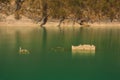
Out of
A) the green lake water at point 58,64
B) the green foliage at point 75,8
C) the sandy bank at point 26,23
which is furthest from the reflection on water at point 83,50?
the green foliage at point 75,8

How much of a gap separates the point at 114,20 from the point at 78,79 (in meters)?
99.5

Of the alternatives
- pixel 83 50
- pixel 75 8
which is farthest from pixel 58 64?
pixel 75 8

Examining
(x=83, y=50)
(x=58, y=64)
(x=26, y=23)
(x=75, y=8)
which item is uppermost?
(x=75, y=8)

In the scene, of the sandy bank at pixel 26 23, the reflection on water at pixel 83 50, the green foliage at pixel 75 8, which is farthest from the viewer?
the green foliage at pixel 75 8

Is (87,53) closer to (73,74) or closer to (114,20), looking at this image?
(73,74)

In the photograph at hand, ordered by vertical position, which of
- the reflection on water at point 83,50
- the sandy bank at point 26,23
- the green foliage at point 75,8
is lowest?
the sandy bank at point 26,23

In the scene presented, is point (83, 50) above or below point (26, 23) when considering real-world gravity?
above

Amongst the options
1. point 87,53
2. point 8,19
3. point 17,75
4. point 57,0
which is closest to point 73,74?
point 17,75

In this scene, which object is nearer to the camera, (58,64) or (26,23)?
(58,64)

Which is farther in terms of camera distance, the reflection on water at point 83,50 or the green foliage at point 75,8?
the green foliage at point 75,8

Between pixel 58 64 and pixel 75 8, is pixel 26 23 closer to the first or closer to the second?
pixel 75 8

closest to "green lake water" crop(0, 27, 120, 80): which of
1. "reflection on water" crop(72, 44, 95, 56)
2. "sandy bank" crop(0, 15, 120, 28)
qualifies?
"reflection on water" crop(72, 44, 95, 56)

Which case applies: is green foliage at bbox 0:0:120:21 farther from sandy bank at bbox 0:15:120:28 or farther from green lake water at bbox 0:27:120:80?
green lake water at bbox 0:27:120:80

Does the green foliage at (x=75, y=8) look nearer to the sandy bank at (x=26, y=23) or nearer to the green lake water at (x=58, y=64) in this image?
the sandy bank at (x=26, y=23)
